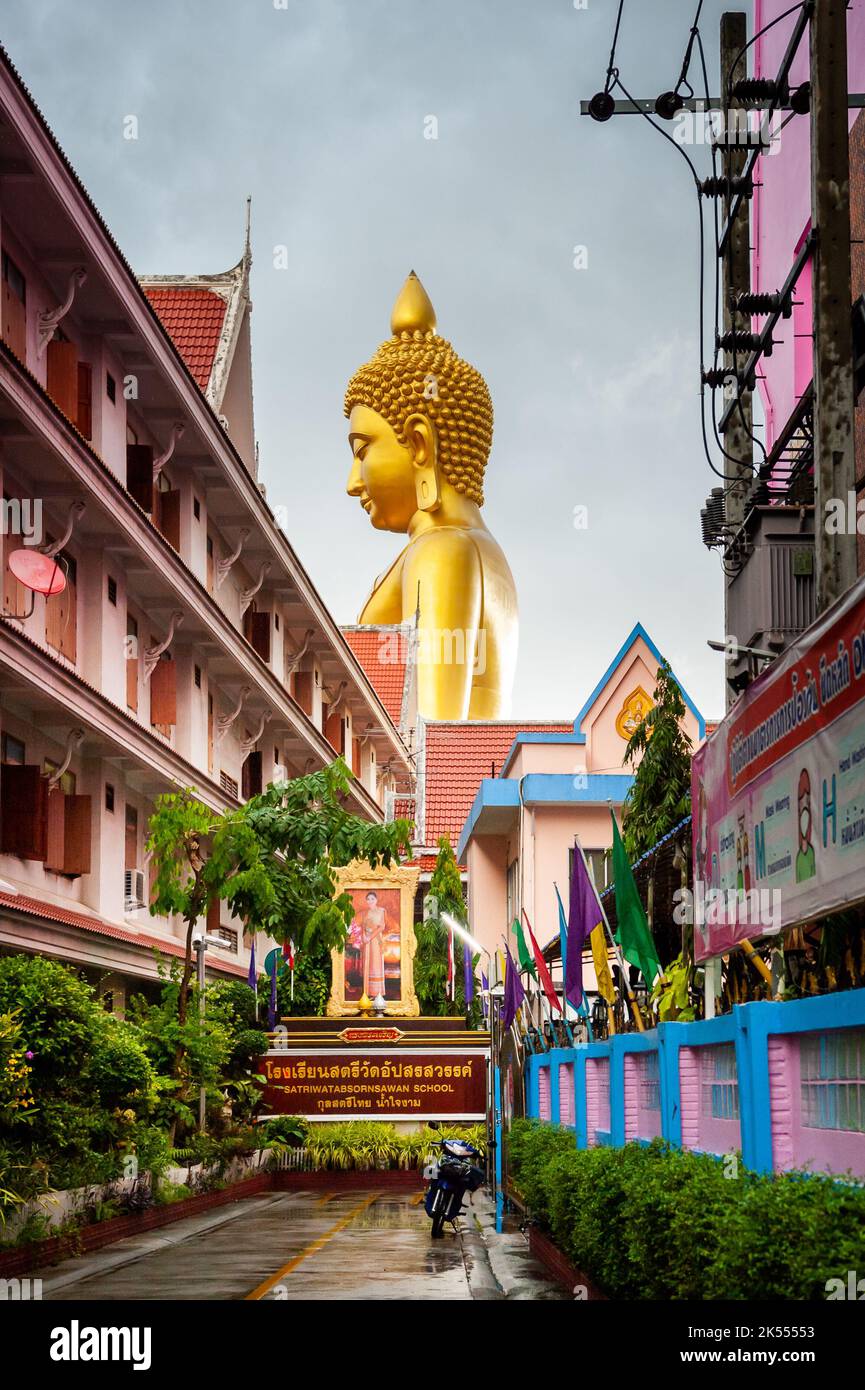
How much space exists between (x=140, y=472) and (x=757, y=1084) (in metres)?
19.8

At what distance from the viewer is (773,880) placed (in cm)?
1051

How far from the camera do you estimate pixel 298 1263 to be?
17.2 m

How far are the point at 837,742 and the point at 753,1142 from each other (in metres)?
2.41

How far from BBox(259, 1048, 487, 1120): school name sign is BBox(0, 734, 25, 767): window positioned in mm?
13417

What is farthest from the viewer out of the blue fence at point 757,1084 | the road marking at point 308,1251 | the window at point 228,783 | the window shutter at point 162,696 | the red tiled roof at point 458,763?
the red tiled roof at point 458,763

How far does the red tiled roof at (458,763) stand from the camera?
5203 centimetres

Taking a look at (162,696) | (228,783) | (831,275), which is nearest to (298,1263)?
(831,275)

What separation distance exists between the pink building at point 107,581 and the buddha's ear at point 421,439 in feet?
78.1

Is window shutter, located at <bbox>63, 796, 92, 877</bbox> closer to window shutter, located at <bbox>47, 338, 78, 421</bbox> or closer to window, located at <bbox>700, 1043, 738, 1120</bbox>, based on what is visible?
window shutter, located at <bbox>47, 338, 78, 421</bbox>

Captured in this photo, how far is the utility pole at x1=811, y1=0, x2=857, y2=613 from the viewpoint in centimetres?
1176

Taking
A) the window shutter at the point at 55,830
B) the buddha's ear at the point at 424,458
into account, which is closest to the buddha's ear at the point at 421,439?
the buddha's ear at the point at 424,458

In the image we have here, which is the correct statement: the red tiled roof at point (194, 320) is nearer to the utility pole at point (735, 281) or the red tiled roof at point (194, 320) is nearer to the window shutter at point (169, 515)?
the window shutter at point (169, 515)

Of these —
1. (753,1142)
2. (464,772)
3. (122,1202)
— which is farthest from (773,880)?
(464,772)

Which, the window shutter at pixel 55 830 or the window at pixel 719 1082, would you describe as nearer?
the window at pixel 719 1082
